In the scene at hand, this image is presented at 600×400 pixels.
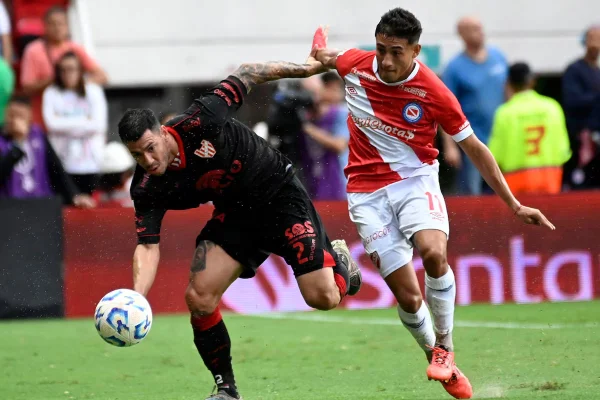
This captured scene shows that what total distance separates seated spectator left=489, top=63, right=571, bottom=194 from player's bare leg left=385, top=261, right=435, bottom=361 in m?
5.05

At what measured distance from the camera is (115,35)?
14.9 m

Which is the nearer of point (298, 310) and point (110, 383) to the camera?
point (110, 383)

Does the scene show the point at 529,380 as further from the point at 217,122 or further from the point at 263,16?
the point at 263,16

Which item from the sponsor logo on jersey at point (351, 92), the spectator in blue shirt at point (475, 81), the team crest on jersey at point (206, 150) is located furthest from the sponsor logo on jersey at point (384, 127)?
the spectator in blue shirt at point (475, 81)

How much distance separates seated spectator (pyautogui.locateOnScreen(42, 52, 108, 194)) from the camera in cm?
1328

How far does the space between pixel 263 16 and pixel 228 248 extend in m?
7.45

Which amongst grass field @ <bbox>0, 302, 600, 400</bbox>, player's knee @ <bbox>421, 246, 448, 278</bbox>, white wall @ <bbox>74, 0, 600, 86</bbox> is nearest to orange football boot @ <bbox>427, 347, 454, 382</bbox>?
grass field @ <bbox>0, 302, 600, 400</bbox>

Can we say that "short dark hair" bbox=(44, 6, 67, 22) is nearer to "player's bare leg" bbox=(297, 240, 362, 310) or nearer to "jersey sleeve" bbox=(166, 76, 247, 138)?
"jersey sleeve" bbox=(166, 76, 247, 138)

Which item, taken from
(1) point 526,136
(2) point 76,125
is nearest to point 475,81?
(1) point 526,136

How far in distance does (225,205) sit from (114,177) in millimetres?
5439

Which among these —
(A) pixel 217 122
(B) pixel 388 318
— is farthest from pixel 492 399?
(B) pixel 388 318

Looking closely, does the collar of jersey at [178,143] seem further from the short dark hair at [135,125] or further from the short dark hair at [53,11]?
the short dark hair at [53,11]

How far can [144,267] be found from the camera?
7844 millimetres

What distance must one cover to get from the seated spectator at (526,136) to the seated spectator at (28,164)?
4.27 m
